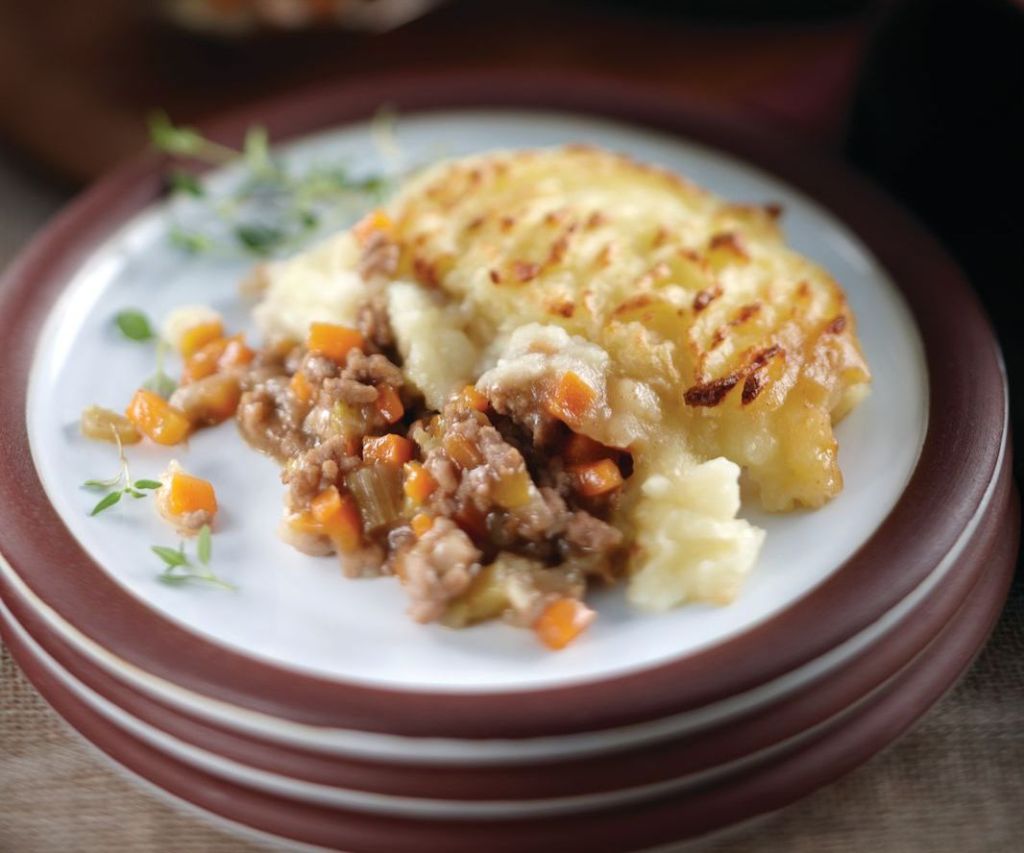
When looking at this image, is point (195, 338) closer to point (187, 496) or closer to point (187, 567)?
point (187, 496)

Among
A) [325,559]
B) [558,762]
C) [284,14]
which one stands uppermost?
[284,14]

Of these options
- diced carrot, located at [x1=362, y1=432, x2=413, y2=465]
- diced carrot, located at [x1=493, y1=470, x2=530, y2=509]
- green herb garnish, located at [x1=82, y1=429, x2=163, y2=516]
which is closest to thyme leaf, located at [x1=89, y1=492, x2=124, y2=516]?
green herb garnish, located at [x1=82, y1=429, x2=163, y2=516]

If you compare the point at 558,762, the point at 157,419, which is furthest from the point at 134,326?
the point at 558,762

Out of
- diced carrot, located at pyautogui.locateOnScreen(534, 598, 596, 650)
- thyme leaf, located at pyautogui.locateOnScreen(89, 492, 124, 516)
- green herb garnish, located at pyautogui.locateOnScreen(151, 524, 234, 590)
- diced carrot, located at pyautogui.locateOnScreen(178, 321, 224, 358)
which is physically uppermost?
diced carrot, located at pyautogui.locateOnScreen(178, 321, 224, 358)

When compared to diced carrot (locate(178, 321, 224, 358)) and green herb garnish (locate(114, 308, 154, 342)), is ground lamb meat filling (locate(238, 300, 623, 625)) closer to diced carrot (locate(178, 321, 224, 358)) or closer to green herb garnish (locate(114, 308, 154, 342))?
diced carrot (locate(178, 321, 224, 358))

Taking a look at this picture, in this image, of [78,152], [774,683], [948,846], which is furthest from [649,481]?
[78,152]
